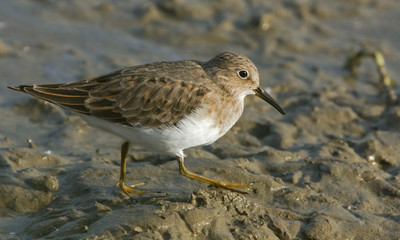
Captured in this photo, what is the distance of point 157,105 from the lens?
6.59m

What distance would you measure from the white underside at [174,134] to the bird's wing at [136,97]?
0.08 m

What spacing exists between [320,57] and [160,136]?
6.21 metres

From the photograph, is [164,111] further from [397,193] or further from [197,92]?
[397,193]

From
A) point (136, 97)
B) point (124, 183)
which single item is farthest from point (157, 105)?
point (124, 183)

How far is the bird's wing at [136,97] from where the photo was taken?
6512mm

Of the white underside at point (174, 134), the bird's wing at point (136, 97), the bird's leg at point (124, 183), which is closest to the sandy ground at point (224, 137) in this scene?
the bird's leg at point (124, 183)

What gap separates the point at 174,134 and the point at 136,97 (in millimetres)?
648

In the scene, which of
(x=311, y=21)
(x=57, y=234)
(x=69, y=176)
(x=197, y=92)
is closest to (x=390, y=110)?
(x=311, y=21)

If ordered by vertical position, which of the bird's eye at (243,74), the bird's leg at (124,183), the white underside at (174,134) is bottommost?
the bird's leg at (124,183)

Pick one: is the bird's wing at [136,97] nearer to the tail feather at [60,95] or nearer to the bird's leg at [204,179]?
the tail feather at [60,95]

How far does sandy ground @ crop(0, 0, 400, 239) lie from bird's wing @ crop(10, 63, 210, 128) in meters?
0.88

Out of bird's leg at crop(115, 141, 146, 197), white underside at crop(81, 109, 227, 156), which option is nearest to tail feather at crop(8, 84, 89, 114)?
white underside at crop(81, 109, 227, 156)

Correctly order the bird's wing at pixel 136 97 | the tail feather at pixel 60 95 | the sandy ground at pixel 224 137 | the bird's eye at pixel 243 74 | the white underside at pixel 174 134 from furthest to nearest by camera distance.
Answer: the bird's eye at pixel 243 74, the tail feather at pixel 60 95, the bird's wing at pixel 136 97, the white underside at pixel 174 134, the sandy ground at pixel 224 137

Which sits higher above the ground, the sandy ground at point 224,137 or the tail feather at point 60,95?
the tail feather at point 60,95
